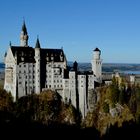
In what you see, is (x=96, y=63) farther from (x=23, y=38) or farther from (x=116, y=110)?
(x=23, y=38)

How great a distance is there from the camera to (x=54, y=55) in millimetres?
114812

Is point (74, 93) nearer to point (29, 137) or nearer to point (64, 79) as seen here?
point (64, 79)

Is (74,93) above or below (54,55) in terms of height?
below

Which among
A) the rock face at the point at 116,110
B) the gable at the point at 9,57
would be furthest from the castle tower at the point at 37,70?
the rock face at the point at 116,110

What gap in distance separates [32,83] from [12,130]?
18846 millimetres

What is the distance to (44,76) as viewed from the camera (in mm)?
111312

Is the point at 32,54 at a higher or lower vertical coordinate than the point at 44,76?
higher

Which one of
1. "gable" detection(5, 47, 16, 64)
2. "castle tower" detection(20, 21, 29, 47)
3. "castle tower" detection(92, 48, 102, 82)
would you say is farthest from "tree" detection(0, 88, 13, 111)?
"castle tower" detection(92, 48, 102, 82)

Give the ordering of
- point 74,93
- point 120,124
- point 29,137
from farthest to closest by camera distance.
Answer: point 74,93
point 120,124
point 29,137

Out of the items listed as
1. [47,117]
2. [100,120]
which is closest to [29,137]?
[47,117]

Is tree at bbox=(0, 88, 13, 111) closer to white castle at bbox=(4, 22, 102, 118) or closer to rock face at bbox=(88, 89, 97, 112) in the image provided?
white castle at bbox=(4, 22, 102, 118)

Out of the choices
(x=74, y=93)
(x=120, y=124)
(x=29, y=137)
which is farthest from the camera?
(x=74, y=93)

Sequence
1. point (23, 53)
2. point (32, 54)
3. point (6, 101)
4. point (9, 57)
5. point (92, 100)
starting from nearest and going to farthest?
point (6, 101) < point (23, 53) < point (32, 54) < point (9, 57) < point (92, 100)

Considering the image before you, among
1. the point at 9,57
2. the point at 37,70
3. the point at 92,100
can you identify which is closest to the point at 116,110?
the point at 92,100
